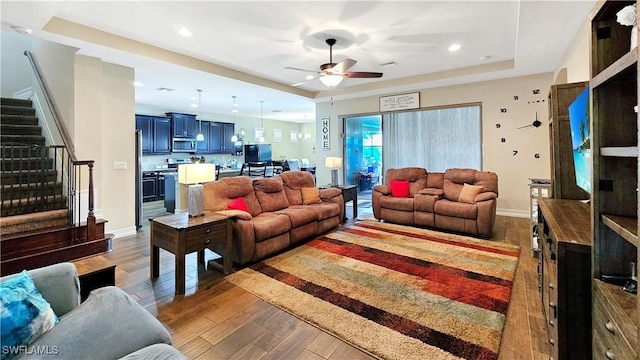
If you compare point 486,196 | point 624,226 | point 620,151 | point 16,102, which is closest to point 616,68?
point 620,151

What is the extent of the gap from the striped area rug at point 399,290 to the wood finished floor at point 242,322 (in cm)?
10

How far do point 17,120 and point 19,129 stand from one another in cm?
25

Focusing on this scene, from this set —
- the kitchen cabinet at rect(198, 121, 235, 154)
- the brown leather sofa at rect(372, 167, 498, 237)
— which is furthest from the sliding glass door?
the kitchen cabinet at rect(198, 121, 235, 154)

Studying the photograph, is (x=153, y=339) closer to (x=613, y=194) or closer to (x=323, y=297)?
(x=323, y=297)

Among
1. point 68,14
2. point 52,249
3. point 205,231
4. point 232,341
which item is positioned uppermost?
point 68,14

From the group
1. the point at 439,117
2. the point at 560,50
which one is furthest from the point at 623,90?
the point at 439,117

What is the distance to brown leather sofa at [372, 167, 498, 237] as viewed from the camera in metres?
4.38

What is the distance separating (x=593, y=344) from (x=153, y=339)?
1.95 m

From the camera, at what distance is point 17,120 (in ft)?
15.6

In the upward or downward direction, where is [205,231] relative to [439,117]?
downward

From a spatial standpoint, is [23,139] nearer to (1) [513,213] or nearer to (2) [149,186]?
(2) [149,186]

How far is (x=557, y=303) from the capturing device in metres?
1.46

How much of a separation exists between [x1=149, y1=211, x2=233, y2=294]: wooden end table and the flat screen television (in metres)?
3.00

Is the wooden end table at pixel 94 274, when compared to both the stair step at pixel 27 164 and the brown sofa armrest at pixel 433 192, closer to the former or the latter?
the stair step at pixel 27 164
